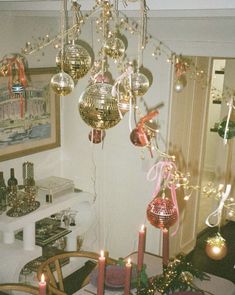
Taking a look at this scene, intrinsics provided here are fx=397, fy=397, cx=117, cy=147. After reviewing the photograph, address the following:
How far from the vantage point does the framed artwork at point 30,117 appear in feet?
10.6

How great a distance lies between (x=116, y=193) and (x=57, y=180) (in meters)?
0.56

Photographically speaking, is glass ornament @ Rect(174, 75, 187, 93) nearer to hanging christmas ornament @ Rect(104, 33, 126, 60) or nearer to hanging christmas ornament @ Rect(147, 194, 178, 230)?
hanging christmas ornament @ Rect(104, 33, 126, 60)

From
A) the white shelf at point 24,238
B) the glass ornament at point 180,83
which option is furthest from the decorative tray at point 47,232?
the glass ornament at point 180,83

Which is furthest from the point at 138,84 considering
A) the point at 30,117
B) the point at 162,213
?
the point at 30,117

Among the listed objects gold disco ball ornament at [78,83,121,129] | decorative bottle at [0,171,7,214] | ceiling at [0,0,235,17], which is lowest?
decorative bottle at [0,171,7,214]

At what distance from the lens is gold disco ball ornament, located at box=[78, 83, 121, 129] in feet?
5.07

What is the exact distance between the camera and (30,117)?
11.3 feet

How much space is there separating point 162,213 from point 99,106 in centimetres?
56

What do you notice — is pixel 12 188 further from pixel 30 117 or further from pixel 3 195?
pixel 30 117

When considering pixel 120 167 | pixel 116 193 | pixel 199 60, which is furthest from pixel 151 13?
pixel 116 193

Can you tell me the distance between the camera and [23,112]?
3365 mm

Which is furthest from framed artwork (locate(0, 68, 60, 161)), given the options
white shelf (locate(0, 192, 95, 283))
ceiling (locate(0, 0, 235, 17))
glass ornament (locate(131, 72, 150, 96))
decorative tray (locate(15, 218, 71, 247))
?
glass ornament (locate(131, 72, 150, 96))

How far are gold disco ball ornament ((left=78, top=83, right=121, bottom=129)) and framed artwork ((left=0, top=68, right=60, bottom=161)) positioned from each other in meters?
1.66

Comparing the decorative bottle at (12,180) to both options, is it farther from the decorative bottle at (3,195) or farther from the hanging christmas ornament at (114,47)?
the hanging christmas ornament at (114,47)
